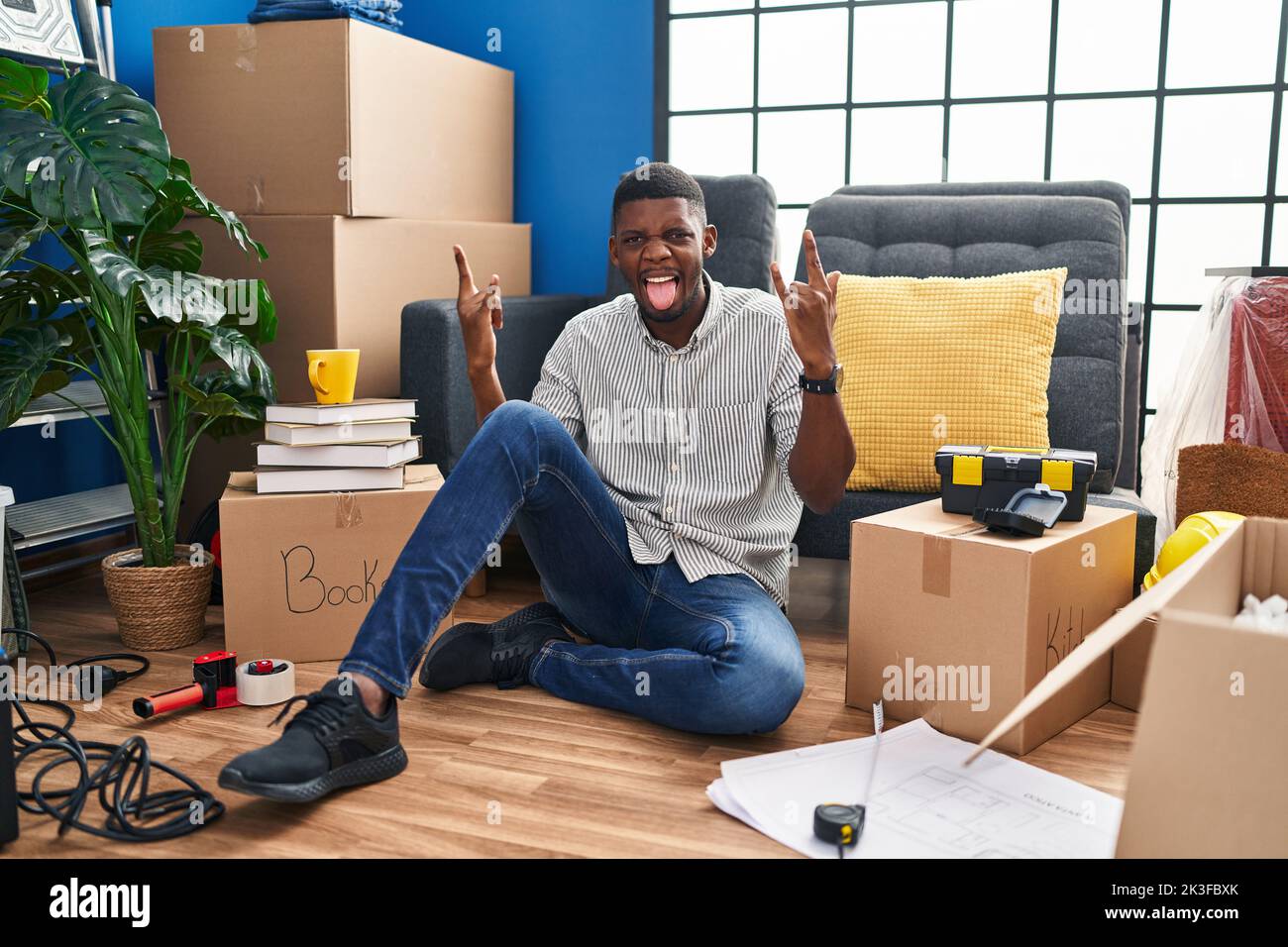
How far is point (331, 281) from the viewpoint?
246 cm

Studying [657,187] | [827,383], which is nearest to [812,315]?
[827,383]

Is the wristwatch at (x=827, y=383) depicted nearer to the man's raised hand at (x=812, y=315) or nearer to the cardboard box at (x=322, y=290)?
the man's raised hand at (x=812, y=315)

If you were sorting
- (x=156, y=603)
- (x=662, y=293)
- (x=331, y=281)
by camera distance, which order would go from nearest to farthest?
(x=662, y=293) → (x=156, y=603) → (x=331, y=281)

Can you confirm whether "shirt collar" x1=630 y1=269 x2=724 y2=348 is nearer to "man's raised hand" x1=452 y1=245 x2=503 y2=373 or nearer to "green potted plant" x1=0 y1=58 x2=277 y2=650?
"man's raised hand" x1=452 y1=245 x2=503 y2=373

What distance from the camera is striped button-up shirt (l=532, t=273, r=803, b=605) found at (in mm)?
1746

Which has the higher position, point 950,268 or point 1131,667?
point 950,268

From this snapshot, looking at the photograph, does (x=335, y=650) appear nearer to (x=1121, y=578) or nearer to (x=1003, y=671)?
(x=1003, y=671)

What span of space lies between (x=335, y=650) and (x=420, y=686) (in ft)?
0.74

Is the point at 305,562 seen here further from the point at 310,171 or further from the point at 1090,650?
the point at 1090,650

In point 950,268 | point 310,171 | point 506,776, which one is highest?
point 310,171

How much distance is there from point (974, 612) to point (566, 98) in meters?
2.14

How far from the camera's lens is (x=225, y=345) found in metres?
2.07

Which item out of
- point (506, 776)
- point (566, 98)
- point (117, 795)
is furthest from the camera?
point (566, 98)

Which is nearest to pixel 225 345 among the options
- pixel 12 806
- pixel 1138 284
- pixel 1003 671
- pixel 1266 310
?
pixel 12 806
